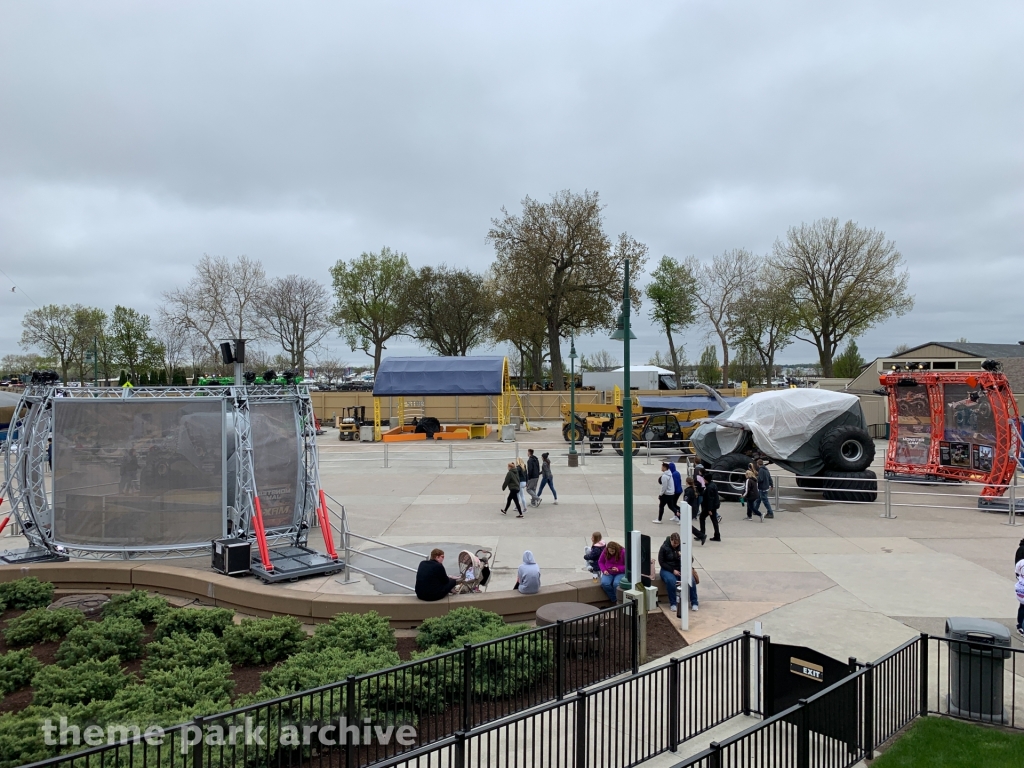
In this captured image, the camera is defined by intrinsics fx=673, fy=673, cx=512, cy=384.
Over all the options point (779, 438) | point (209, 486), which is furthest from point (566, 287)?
point (209, 486)

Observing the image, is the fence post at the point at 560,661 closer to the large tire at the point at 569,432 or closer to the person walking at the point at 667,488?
the person walking at the point at 667,488

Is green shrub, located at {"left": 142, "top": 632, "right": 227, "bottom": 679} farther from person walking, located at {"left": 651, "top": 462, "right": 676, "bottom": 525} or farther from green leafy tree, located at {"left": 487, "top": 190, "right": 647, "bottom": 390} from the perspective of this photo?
green leafy tree, located at {"left": 487, "top": 190, "right": 647, "bottom": 390}

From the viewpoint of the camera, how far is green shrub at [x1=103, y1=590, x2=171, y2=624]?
9.34 metres

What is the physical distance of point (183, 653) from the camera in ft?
26.0

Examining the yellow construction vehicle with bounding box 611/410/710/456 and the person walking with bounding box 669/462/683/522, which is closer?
the person walking with bounding box 669/462/683/522

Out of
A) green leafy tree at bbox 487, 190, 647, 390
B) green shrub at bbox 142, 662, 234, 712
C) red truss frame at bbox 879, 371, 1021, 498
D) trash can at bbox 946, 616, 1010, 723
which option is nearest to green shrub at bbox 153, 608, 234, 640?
green shrub at bbox 142, 662, 234, 712

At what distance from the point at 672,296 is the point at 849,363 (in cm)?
2109

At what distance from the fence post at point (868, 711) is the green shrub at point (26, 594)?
10978mm

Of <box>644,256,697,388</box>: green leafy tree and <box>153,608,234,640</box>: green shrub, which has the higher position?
<box>644,256,697,388</box>: green leafy tree

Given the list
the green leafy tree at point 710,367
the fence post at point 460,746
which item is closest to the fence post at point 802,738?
the fence post at point 460,746

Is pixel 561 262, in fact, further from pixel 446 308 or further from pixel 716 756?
pixel 716 756

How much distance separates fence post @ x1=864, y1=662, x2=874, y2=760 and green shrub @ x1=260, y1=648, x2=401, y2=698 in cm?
439

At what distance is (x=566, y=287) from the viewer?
5700cm

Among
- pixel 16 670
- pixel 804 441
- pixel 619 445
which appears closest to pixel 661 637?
pixel 16 670
